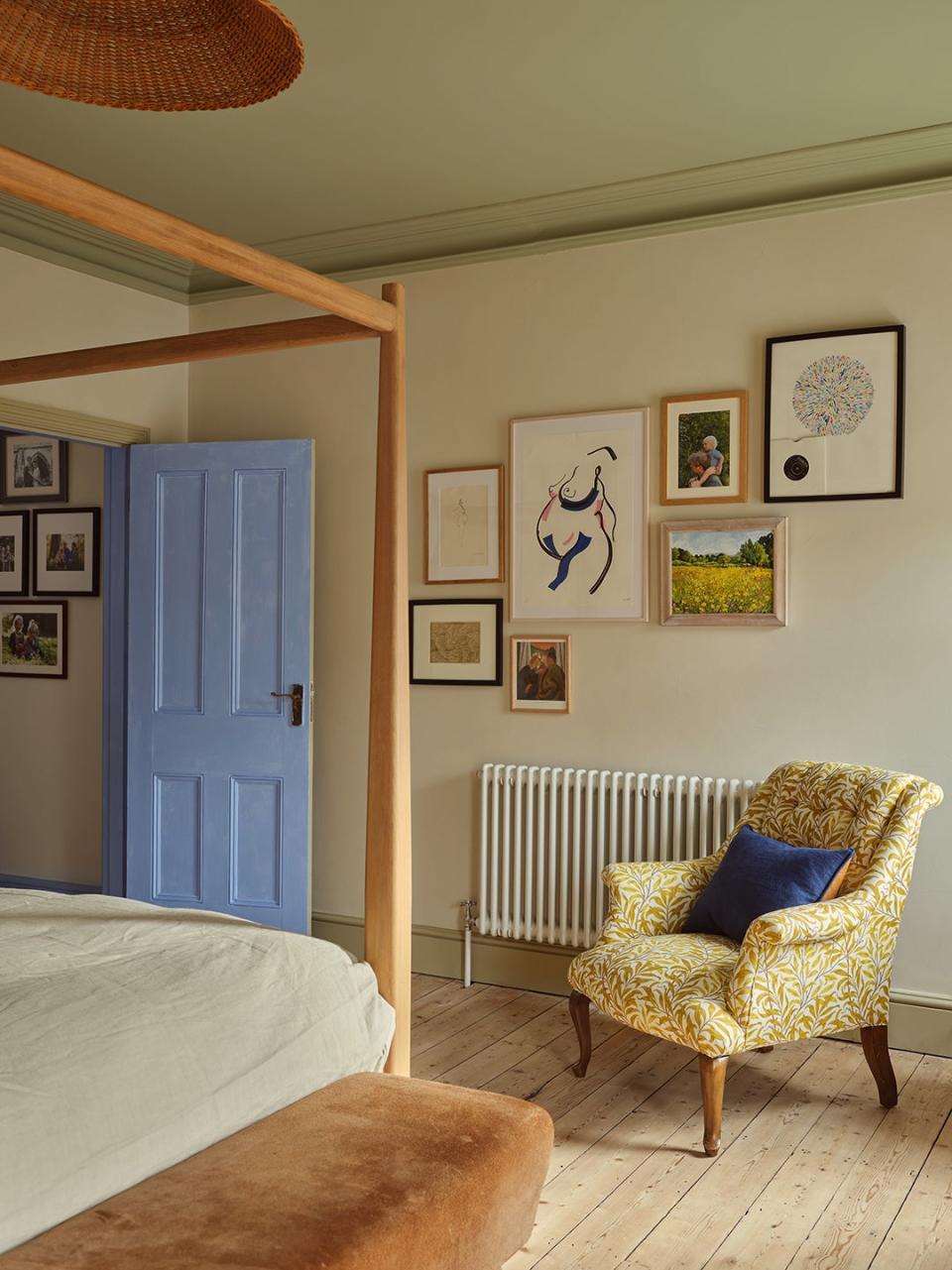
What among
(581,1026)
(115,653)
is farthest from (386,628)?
(115,653)

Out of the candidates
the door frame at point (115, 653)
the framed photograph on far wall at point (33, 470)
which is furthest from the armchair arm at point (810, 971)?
the framed photograph on far wall at point (33, 470)

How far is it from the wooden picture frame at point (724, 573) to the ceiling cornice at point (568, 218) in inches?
43.4

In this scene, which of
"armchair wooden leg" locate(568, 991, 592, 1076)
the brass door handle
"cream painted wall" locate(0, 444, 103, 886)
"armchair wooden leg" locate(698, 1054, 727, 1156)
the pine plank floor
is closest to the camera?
the pine plank floor

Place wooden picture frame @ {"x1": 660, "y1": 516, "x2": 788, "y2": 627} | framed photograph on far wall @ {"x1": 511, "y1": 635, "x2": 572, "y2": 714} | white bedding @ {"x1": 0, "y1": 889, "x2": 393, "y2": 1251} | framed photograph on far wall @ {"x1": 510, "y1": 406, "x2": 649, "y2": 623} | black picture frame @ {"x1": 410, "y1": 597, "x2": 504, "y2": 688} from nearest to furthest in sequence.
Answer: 1. white bedding @ {"x1": 0, "y1": 889, "x2": 393, "y2": 1251}
2. wooden picture frame @ {"x1": 660, "y1": 516, "x2": 788, "y2": 627}
3. framed photograph on far wall @ {"x1": 510, "y1": 406, "x2": 649, "y2": 623}
4. framed photograph on far wall @ {"x1": 511, "y1": 635, "x2": 572, "y2": 714}
5. black picture frame @ {"x1": 410, "y1": 597, "x2": 504, "y2": 688}

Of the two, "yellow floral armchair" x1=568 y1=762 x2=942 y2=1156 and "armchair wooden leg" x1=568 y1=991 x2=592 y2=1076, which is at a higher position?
"yellow floral armchair" x1=568 y1=762 x2=942 y2=1156

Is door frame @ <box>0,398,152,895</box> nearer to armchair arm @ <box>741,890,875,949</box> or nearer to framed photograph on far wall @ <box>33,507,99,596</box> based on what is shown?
framed photograph on far wall @ <box>33,507,99,596</box>

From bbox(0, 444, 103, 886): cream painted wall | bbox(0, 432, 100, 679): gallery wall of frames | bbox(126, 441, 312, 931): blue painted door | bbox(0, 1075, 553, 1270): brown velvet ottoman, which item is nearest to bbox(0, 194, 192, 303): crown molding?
bbox(126, 441, 312, 931): blue painted door

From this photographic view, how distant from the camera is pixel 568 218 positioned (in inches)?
181

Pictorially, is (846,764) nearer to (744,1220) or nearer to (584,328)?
(744,1220)

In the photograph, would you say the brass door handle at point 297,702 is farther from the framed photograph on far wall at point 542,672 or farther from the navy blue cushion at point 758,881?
the navy blue cushion at point 758,881

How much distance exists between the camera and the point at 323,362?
5141 mm

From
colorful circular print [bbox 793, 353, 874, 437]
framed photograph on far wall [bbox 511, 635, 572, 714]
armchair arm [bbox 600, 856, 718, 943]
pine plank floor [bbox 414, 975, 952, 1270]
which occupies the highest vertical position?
colorful circular print [bbox 793, 353, 874, 437]

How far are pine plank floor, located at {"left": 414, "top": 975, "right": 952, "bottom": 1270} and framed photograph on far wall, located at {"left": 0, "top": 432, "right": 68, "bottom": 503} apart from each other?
10.5 ft

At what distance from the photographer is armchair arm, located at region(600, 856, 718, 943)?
378 cm
